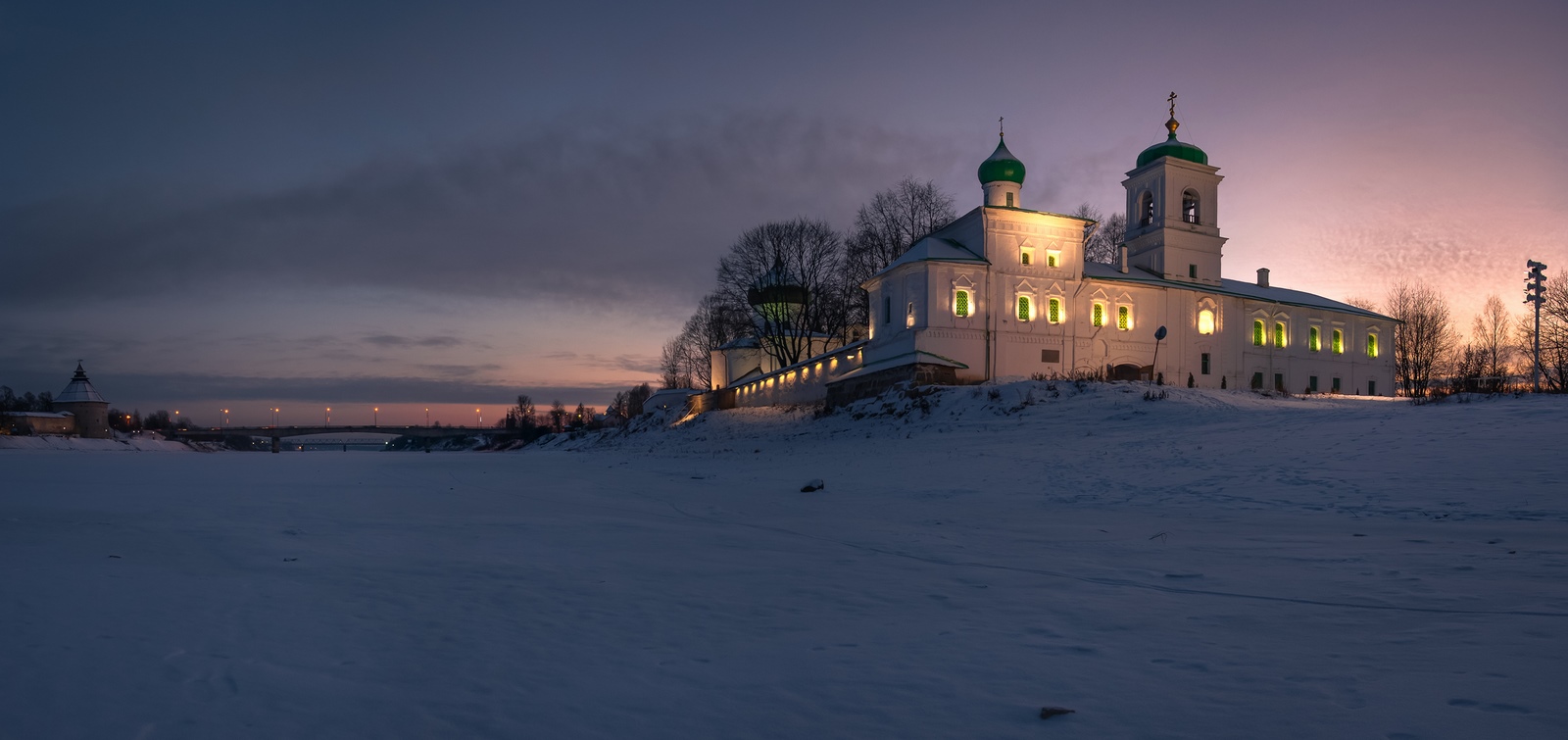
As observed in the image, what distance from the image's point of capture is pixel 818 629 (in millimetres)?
5043

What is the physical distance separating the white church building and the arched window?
6cm

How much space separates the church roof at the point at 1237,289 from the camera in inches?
1689

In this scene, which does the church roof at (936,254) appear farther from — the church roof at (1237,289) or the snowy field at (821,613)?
the snowy field at (821,613)

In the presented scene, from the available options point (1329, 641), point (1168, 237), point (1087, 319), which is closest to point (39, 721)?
point (1329, 641)

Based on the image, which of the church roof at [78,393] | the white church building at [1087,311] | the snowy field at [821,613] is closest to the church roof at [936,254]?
the white church building at [1087,311]

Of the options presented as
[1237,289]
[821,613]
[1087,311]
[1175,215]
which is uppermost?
[1175,215]

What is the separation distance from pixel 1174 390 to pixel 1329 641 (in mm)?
25163

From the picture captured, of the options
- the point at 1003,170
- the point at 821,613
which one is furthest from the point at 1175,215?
the point at 821,613

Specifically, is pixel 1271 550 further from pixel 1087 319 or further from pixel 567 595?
pixel 1087 319

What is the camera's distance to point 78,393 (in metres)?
82.2

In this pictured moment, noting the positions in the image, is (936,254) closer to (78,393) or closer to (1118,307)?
(1118,307)

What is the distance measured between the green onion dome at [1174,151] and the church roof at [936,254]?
42.6ft

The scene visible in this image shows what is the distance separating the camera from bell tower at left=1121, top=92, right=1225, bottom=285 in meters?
44.9

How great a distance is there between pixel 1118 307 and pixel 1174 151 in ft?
31.5
